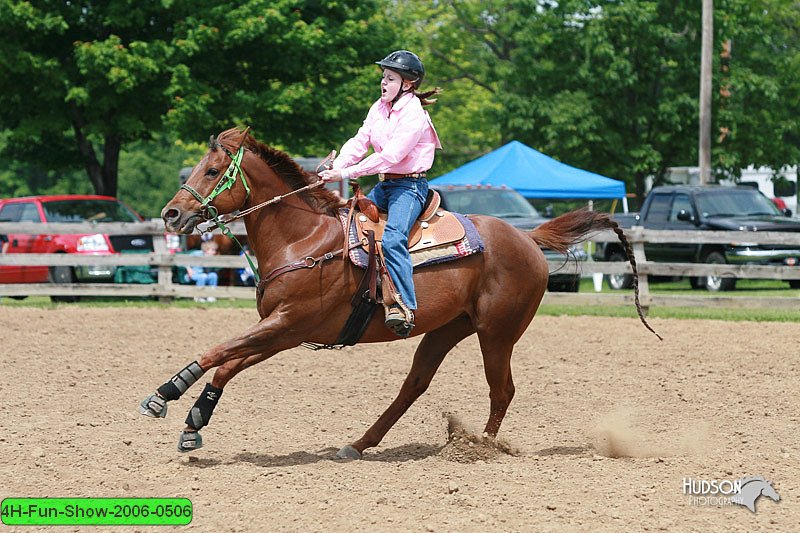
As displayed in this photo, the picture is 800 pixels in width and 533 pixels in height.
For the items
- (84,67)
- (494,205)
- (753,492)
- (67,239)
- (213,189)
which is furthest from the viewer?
(84,67)

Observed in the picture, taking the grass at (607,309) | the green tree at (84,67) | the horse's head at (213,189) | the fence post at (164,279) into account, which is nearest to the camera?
the horse's head at (213,189)

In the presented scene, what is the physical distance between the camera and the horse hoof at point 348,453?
22.7 feet

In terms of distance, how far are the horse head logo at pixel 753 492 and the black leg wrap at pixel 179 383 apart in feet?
10.2

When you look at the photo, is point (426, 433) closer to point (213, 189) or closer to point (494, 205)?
point (213, 189)

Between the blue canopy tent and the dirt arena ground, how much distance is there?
1043 cm

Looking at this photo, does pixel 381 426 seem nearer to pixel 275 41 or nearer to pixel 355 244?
pixel 355 244

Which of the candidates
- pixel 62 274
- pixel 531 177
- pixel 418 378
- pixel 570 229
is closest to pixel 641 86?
pixel 531 177

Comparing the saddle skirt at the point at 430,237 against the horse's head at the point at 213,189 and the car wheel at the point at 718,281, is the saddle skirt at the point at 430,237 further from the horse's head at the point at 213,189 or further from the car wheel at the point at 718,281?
the car wheel at the point at 718,281

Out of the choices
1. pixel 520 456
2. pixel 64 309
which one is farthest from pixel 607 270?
pixel 520 456

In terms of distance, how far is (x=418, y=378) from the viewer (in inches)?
288

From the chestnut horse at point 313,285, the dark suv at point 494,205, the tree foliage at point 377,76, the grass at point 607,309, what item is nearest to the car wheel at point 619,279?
the grass at point 607,309

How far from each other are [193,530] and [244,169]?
2.55 metres

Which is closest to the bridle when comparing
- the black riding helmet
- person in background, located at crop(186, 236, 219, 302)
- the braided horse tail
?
the black riding helmet

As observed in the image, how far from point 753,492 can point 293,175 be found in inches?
134
